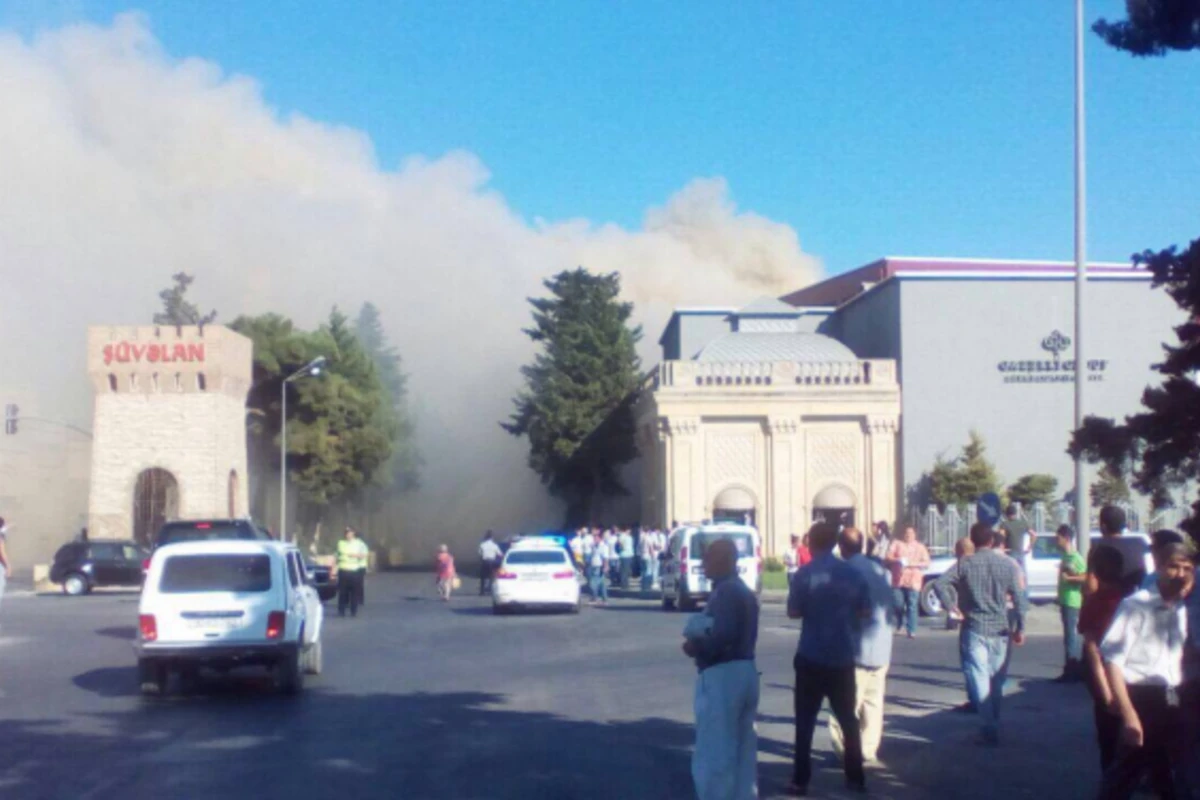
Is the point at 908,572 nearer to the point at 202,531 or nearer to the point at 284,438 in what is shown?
the point at 202,531

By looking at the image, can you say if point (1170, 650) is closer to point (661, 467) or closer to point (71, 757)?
point (71, 757)

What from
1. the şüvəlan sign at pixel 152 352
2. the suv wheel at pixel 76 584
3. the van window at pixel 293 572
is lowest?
the suv wheel at pixel 76 584

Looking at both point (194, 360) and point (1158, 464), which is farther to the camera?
point (194, 360)

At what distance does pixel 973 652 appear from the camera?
12.3 m

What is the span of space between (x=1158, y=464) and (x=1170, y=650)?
108cm

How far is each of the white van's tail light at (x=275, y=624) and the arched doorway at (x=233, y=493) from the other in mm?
43314

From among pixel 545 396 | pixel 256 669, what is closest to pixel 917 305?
pixel 545 396

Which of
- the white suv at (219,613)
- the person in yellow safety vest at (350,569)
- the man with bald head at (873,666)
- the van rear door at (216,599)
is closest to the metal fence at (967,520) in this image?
the person in yellow safety vest at (350,569)

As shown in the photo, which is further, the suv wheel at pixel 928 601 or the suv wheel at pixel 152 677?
the suv wheel at pixel 928 601

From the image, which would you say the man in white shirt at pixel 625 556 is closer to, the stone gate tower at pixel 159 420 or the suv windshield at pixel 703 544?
the suv windshield at pixel 703 544

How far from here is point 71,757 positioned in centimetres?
1220

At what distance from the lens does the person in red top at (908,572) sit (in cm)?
2352

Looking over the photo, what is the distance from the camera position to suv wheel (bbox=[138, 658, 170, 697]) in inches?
646

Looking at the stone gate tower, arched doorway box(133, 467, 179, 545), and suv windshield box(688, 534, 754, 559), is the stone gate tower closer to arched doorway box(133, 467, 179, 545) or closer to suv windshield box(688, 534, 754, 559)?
arched doorway box(133, 467, 179, 545)
